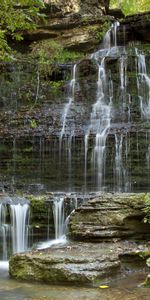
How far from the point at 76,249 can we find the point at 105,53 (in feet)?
39.4

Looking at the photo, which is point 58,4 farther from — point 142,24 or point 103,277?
point 103,277

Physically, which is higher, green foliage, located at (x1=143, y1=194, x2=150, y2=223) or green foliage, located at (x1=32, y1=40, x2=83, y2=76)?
green foliage, located at (x1=32, y1=40, x2=83, y2=76)

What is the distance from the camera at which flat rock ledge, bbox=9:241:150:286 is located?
6242mm

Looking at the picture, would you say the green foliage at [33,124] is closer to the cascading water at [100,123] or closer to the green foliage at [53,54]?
the cascading water at [100,123]

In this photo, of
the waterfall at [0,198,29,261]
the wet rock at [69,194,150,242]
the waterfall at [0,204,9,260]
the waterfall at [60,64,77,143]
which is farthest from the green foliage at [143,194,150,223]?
the waterfall at [60,64,77,143]

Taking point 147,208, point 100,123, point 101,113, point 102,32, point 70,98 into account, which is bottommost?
point 147,208

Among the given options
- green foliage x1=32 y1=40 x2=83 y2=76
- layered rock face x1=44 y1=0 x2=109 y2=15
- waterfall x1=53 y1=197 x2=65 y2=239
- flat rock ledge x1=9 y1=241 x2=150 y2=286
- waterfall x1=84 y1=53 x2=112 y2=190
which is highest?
layered rock face x1=44 y1=0 x2=109 y2=15

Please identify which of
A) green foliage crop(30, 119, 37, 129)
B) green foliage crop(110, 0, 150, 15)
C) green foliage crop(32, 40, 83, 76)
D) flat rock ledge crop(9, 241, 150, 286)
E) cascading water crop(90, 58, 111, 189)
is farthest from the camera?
green foliage crop(110, 0, 150, 15)

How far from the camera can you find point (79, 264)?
255 inches

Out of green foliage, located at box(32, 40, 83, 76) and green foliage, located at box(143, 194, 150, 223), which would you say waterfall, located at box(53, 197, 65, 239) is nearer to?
green foliage, located at box(143, 194, 150, 223)

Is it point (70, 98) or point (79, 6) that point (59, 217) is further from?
point (79, 6)

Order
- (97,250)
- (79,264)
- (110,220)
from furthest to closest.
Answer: (110,220)
(97,250)
(79,264)

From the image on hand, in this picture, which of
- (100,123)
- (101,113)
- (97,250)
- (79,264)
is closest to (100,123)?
(100,123)

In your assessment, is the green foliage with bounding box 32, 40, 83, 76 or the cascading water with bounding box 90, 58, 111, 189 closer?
the cascading water with bounding box 90, 58, 111, 189
